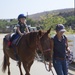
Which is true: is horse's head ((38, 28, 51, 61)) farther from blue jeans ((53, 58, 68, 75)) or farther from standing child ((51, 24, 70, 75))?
blue jeans ((53, 58, 68, 75))

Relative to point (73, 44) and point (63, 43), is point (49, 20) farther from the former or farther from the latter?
point (63, 43)

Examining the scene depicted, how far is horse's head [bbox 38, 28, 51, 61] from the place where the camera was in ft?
18.8

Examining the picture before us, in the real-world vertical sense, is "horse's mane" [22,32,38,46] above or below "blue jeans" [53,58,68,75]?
above

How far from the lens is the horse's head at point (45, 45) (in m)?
5.74

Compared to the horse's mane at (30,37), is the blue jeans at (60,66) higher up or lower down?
lower down

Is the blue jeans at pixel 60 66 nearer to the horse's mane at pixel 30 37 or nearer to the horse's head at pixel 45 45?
the horse's head at pixel 45 45

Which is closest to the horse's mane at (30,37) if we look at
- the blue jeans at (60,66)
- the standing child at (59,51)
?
the standing child at (59,51)

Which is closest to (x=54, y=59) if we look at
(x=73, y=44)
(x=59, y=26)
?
(x=59, y=26)

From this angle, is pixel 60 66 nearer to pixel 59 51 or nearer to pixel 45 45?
pixel 59 51

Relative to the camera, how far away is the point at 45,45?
606cm

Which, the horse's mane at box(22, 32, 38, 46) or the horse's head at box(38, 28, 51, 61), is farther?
the horse's mane at box(22, 32, 38, 46)

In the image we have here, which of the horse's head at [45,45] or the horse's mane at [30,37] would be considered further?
the horse's mane at [30,37]

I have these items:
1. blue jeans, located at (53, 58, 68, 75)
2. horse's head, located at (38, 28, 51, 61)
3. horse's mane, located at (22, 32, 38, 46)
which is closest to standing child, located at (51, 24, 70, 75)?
blue jeans, located at (53, 58, 68, 75)

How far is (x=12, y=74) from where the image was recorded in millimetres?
10102
